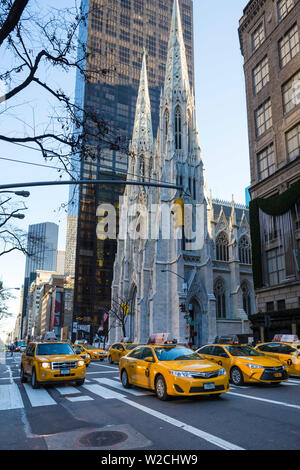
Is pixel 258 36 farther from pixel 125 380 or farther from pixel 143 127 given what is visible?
pixel 143 127

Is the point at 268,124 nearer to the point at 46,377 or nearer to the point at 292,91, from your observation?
the point at 292,91

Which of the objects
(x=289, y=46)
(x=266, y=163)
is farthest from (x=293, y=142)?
(x=289, y=46)

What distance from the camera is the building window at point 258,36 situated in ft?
104

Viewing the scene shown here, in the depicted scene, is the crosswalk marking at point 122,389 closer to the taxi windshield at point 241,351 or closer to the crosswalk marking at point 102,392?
the crosswalk marking at point 102,392

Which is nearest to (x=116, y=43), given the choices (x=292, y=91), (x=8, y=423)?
(x=292, y=91)

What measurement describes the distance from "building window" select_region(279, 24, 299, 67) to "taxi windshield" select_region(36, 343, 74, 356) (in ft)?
86.4

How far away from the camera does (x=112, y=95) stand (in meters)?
96.7

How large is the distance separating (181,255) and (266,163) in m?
19.1

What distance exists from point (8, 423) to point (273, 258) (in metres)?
25.3

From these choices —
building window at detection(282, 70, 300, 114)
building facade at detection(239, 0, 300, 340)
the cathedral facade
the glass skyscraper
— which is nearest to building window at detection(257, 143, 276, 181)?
building facade at detection(239, 0, 300, 340)

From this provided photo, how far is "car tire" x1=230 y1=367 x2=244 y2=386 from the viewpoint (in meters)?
11.7

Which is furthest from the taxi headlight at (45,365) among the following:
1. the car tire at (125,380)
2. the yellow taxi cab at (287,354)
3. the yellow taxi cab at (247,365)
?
the yellow taxi cab at (287,354)

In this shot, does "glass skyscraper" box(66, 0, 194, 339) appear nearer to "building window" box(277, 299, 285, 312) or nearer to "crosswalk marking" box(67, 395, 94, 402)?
"building window" box(277, 299, 285, 312)
